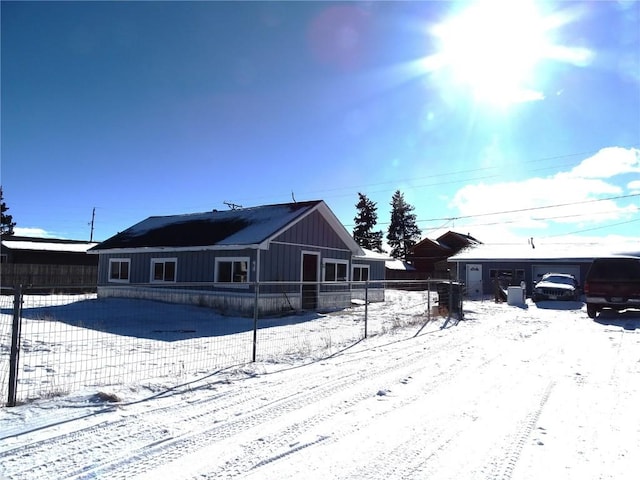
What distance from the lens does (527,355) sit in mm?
8812

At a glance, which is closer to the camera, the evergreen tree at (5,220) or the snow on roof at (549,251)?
the snow on roof at (549,251)

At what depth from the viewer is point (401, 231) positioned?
233 feet

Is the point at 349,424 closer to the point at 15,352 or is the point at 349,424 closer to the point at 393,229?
the point at 15,352

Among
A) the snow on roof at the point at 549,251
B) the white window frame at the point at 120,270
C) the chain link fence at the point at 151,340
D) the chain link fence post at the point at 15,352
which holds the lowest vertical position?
the chain link fence at the point at 151,340

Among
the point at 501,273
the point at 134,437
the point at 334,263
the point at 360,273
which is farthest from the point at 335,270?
the point at 134,437

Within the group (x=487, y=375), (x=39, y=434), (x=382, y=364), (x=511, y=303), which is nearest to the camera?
(x=39, y=434)

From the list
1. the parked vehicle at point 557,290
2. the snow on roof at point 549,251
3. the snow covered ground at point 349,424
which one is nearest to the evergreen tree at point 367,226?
the snow on roof at point 549,251

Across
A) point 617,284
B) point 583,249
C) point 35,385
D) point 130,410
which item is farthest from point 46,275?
point 583,249

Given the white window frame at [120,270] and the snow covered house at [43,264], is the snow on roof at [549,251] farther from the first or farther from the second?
the snow covered house at [43,264]

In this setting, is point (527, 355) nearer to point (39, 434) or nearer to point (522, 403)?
point (522, 403)

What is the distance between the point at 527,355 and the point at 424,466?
5937 mm

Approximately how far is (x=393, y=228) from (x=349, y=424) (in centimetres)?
6739

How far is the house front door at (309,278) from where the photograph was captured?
19625mm

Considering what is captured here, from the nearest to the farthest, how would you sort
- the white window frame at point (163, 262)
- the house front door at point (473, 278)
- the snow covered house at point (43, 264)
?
the white window frame at point (163, 262), the snow covered house at point (43, 264), the house front door at point (473, 278)
